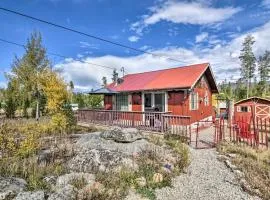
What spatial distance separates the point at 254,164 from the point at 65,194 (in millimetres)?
5811

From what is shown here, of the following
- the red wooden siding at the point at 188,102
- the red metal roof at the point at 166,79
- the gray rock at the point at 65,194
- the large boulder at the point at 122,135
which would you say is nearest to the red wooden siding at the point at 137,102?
the red metal roof at the point at 166,79


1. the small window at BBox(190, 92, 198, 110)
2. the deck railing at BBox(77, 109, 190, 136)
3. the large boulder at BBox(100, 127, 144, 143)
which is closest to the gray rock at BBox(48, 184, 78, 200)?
the large boulder at BBox(100, 127, 144, 143)

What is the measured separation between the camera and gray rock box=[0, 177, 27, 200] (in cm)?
504

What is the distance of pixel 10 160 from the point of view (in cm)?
718

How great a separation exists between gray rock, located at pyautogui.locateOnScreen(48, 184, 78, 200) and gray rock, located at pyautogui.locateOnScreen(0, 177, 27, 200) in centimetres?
75

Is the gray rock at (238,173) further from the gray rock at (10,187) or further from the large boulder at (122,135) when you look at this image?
the gray rock at (10,187)

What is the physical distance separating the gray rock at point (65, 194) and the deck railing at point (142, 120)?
7251mm

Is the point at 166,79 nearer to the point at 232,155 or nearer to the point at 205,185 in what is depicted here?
the point at 232,155

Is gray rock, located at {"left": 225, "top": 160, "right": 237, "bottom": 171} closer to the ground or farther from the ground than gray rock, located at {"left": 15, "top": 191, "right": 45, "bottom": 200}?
closer to the ground

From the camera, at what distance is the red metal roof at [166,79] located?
54.4 feet

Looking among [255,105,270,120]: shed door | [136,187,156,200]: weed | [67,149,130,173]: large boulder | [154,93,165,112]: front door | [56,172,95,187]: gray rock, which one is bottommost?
[136,187,156,200]: weed

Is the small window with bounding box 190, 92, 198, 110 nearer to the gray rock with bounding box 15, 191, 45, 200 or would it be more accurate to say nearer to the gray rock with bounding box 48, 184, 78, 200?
the gray rock with bounding box 48, 184, 78, 200

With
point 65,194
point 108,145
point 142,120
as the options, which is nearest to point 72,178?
point 65,194

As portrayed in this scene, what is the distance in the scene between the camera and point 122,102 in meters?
20.2
